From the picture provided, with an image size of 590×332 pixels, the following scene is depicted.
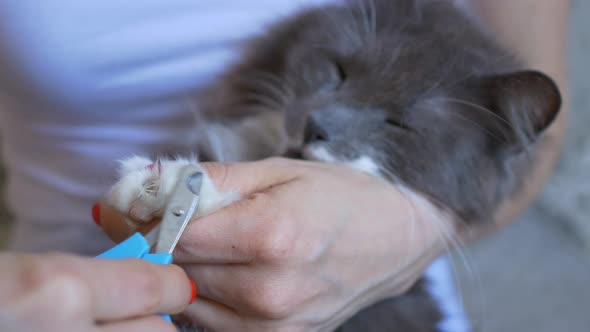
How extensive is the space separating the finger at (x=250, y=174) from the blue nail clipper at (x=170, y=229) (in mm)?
42

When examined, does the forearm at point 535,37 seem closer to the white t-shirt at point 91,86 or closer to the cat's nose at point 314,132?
the white t-shirt at point 91,86

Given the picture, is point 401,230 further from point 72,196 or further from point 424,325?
point 72,196

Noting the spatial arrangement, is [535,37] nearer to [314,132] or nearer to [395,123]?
[395,123]

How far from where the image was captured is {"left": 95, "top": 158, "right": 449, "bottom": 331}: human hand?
844 millimetres

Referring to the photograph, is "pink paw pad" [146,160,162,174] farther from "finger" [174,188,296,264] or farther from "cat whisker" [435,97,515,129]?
"cat whisker" [435,97,515,129]

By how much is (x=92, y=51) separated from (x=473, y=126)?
88cm

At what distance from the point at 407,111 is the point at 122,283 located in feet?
2.66

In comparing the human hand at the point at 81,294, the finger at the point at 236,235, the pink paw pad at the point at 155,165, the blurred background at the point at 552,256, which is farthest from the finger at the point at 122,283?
the blurred background at the point at 552,256

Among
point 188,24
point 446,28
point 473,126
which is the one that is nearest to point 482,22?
point 446,28

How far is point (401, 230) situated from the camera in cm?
111

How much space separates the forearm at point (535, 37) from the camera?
1.51m

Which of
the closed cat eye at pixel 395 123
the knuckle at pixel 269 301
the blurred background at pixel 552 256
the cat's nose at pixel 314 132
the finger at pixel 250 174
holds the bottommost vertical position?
the blurred background at pixel 552 256

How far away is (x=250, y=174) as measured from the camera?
912 mm

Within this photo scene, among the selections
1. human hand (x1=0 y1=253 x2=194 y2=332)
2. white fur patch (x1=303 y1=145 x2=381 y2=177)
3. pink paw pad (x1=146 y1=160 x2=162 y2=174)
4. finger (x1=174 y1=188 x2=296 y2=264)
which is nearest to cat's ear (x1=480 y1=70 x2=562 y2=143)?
white fur patch (x1=303 y1=145 x2=381 y2=177)
